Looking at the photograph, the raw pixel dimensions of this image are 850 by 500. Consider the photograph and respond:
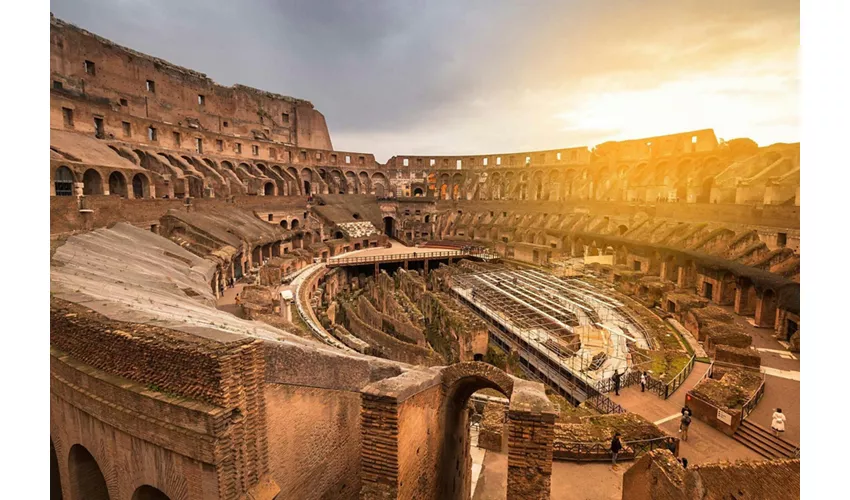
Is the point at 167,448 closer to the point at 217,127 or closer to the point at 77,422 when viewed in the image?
the point at 77,422

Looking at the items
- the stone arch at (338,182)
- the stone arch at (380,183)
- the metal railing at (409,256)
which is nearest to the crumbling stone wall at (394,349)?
the metal railing at (409,256)

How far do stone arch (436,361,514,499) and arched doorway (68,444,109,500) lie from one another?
504 centimetres

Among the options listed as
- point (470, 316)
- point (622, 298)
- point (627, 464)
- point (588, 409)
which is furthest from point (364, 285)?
point (627, 464)

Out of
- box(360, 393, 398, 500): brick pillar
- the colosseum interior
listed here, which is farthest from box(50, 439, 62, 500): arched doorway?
box(360, 393, 398, 500): brick pillar

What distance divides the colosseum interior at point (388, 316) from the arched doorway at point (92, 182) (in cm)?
17

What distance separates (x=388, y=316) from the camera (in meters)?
18.2

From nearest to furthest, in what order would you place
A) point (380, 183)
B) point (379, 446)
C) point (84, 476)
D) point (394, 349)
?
point (379, 446) < point (84, 476) < point (394, 349) < point (380, 183)

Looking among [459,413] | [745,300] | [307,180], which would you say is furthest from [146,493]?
[307,180]

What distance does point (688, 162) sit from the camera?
111 ft

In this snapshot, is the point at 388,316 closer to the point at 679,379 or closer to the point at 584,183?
the point at 679,379

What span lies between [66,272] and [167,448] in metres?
5.58

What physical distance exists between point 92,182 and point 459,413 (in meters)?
22.6

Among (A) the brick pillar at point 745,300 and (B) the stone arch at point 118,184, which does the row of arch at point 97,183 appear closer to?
(B) the stone arch at point 118,184

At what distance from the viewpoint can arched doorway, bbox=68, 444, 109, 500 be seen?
587cm
